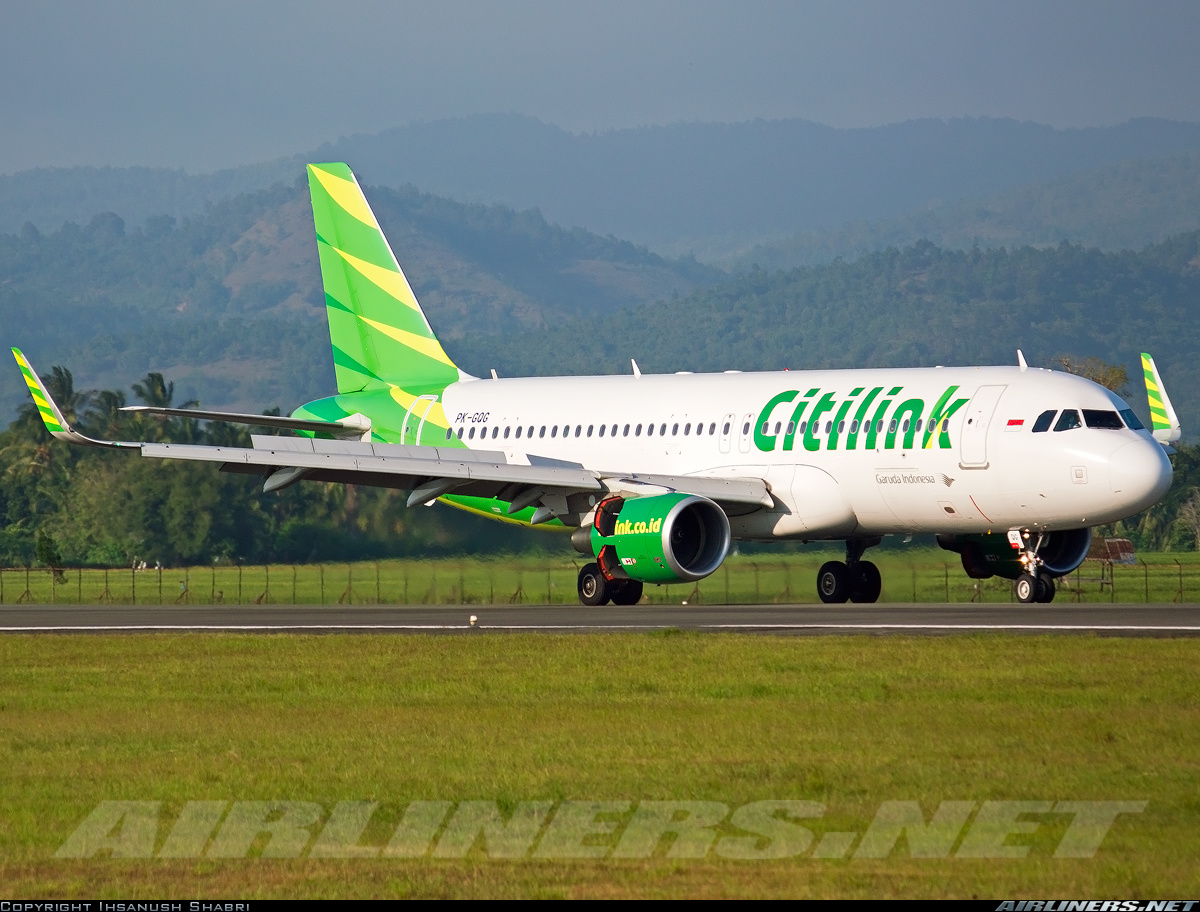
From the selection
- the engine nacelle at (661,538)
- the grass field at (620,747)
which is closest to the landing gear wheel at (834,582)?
the engine nacelle at (661,538)

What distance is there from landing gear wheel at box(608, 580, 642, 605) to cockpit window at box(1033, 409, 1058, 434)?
7.72 meters

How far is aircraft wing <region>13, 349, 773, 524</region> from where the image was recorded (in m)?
31.9

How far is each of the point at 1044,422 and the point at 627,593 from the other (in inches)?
323

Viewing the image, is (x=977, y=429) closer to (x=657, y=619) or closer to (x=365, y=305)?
(x=657, y=619)

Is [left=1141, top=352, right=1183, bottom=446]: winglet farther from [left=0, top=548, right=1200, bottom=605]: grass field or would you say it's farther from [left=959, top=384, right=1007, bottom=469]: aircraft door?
[left=959, top=384, right=1007, bottom=469]: aircraft door

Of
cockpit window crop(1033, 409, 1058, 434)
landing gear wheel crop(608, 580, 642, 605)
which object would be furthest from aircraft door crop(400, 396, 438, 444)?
cockpit window crop(1033, 409, 1058, 434)

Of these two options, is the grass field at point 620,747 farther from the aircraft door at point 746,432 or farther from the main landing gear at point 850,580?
the main landing gear at point 850,580

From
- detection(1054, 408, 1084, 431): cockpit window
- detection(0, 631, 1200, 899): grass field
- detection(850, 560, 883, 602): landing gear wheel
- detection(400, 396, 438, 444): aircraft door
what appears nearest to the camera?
detection(0, 631, 1200, 899): grass field

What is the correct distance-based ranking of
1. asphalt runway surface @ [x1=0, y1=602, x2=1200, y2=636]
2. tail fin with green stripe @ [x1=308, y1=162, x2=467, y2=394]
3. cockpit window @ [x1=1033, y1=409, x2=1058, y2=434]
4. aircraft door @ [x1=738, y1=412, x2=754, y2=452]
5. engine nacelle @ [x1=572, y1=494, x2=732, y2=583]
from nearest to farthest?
asphalt runway surface @ [x1=0, y1=602, x2=1200, y2=636] < cockpit window @ [x1=1033, y1=409, x2=1058, y2=434] < engine nacelle @ [x1=572, y1=494, x2=732, y2=583] < aircraft door @ [x1=738, y1=412, x2=754, y2=452] < tail fin with green stripe @ [x1=308, y1=162, x2=467, y2=394]

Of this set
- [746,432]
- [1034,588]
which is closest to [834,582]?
[746,432]

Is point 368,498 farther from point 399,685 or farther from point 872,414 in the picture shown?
point 399,685

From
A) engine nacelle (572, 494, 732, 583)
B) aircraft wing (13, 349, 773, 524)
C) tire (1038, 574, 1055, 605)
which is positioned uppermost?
aircraft wing (13, 349, 773, 524)

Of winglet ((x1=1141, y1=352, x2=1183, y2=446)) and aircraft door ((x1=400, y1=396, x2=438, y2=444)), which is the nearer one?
winglet ((x1=1141, y1=352, x2=1183, y2=446))

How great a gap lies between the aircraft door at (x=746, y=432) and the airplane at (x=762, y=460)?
0.03 meters
